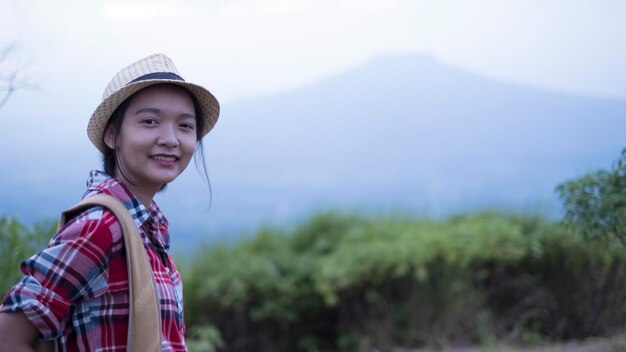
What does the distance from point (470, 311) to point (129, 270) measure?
4291 millimetres

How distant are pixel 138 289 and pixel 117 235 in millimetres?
133

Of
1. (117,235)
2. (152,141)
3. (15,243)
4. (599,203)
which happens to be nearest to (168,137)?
(152,141)

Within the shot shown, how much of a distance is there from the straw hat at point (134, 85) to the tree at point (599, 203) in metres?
2.08

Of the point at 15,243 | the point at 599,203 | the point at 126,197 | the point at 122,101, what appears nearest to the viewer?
the point at 126,197

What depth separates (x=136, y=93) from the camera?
2.01 meters

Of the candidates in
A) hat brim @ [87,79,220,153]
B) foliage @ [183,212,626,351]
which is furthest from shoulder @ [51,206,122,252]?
foliage @ [183,212,626,351]

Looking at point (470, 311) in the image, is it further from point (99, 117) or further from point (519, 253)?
point (99, 117)

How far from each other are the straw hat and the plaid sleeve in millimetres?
365

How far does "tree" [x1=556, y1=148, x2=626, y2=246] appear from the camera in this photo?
3.44m

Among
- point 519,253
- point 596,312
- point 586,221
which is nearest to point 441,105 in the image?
point 519,253

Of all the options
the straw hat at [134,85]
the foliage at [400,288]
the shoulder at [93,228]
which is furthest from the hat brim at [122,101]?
the foliage at [400,288]

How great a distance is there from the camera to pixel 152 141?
1.96m

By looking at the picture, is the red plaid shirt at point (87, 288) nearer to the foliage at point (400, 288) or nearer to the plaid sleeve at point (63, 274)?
the plaid sleeve at point (63, 274)

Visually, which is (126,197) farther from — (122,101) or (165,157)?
(122,101)
